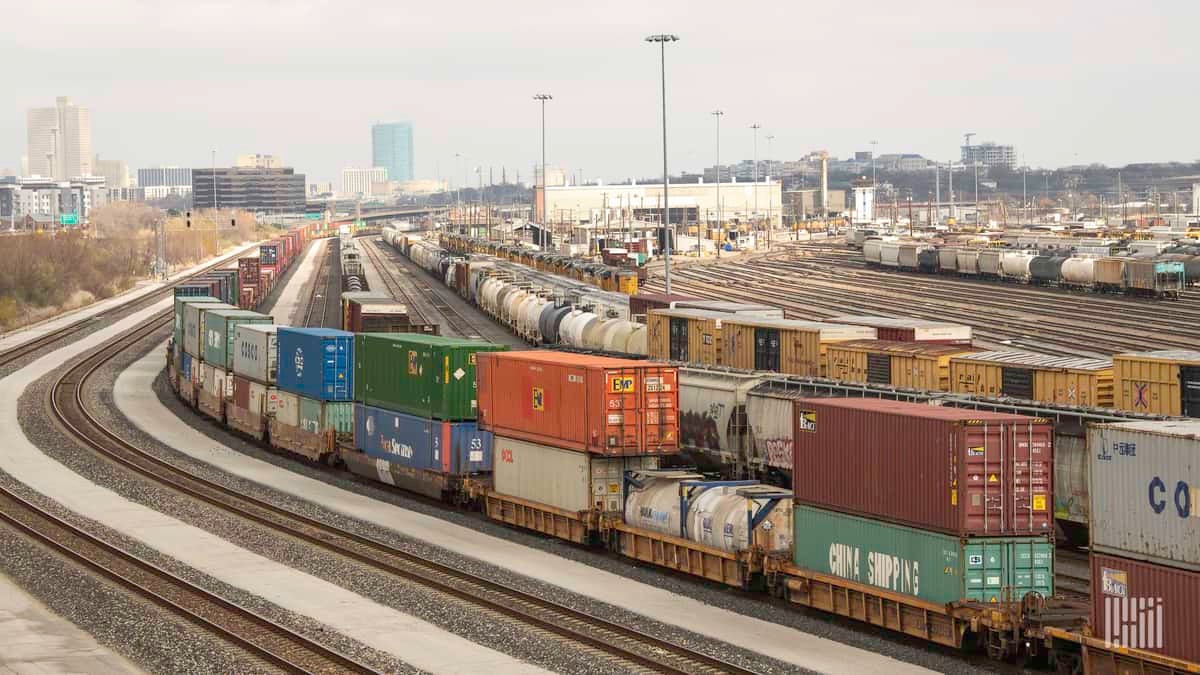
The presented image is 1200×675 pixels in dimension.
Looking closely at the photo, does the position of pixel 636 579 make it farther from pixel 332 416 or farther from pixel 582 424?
pixel 332 416

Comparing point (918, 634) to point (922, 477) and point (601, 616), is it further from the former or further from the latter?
point (601, 616)

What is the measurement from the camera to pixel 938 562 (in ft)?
77.9

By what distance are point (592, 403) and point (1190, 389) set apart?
15.2 metres

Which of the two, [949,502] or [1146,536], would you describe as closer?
[1146,536]

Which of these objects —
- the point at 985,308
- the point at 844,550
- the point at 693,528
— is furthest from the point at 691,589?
the point at 985,308

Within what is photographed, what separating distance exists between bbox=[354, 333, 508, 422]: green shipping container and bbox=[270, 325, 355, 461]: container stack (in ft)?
5.12

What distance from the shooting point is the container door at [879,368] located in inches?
1668

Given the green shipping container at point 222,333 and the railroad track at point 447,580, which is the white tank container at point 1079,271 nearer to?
the green shipping container at point 222,333

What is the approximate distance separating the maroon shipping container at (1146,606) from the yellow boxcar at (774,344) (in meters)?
24.3

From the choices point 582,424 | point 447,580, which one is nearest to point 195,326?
point 582,424

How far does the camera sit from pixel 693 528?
30062mm

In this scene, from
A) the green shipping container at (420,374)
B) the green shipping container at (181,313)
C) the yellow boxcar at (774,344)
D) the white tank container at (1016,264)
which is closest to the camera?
the green shipping container at (420,374)

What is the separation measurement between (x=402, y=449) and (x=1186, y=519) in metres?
24.0

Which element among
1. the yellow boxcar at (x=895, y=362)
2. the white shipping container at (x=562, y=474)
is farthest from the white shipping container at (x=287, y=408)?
the yellow boxcar at (x=895, y=362)
